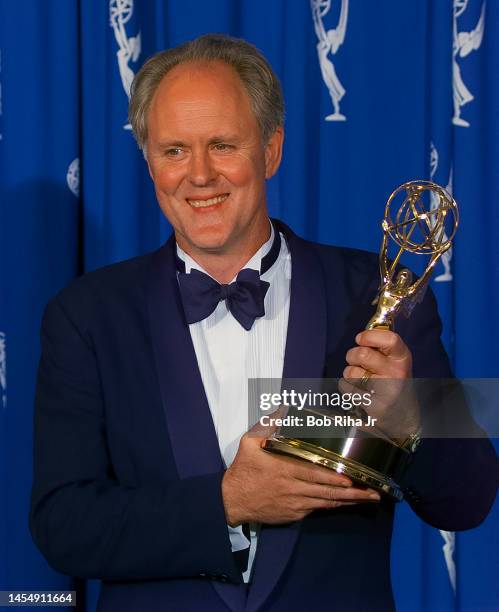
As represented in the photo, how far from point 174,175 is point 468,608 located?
4.13 ft

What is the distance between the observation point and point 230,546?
126 centimetres

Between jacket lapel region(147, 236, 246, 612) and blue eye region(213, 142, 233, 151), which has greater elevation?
blue eye region(213, 142, 233, 151)

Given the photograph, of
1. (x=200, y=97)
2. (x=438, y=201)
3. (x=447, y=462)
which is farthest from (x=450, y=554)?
(x=200, y=97)

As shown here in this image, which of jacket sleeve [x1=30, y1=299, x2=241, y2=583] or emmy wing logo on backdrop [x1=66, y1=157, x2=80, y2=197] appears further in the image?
emmy wing logo on backdrop [x1=66, y1=157, x2=80, y2=197]

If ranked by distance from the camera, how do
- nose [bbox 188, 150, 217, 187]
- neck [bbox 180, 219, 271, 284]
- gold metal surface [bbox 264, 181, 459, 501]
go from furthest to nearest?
neck [bbox 180, 219, 271, 284]
nose [bbox 188, 150, 217, 187]
gold metal surface [bbox 264, 181, 459, 501]

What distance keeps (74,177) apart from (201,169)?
2.41 ft

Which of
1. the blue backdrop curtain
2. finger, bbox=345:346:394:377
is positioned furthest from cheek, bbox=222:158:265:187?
the blue backdrop curtain

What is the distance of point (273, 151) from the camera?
60.9 inches

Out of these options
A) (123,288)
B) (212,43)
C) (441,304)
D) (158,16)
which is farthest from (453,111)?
(123,288)

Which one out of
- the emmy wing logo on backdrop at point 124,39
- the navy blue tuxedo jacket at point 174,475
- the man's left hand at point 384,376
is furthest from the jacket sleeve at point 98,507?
the emmy wing logo on backdrop at point 124,39

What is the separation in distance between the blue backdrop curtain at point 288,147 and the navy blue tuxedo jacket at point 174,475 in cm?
62

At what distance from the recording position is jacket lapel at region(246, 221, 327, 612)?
129 centimetres

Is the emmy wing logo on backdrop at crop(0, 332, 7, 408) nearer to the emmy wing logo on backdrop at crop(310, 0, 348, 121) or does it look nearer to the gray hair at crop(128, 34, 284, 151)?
the gray hair at crop(128, 34, 284, 151)

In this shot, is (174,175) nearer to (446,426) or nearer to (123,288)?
(123,288)
